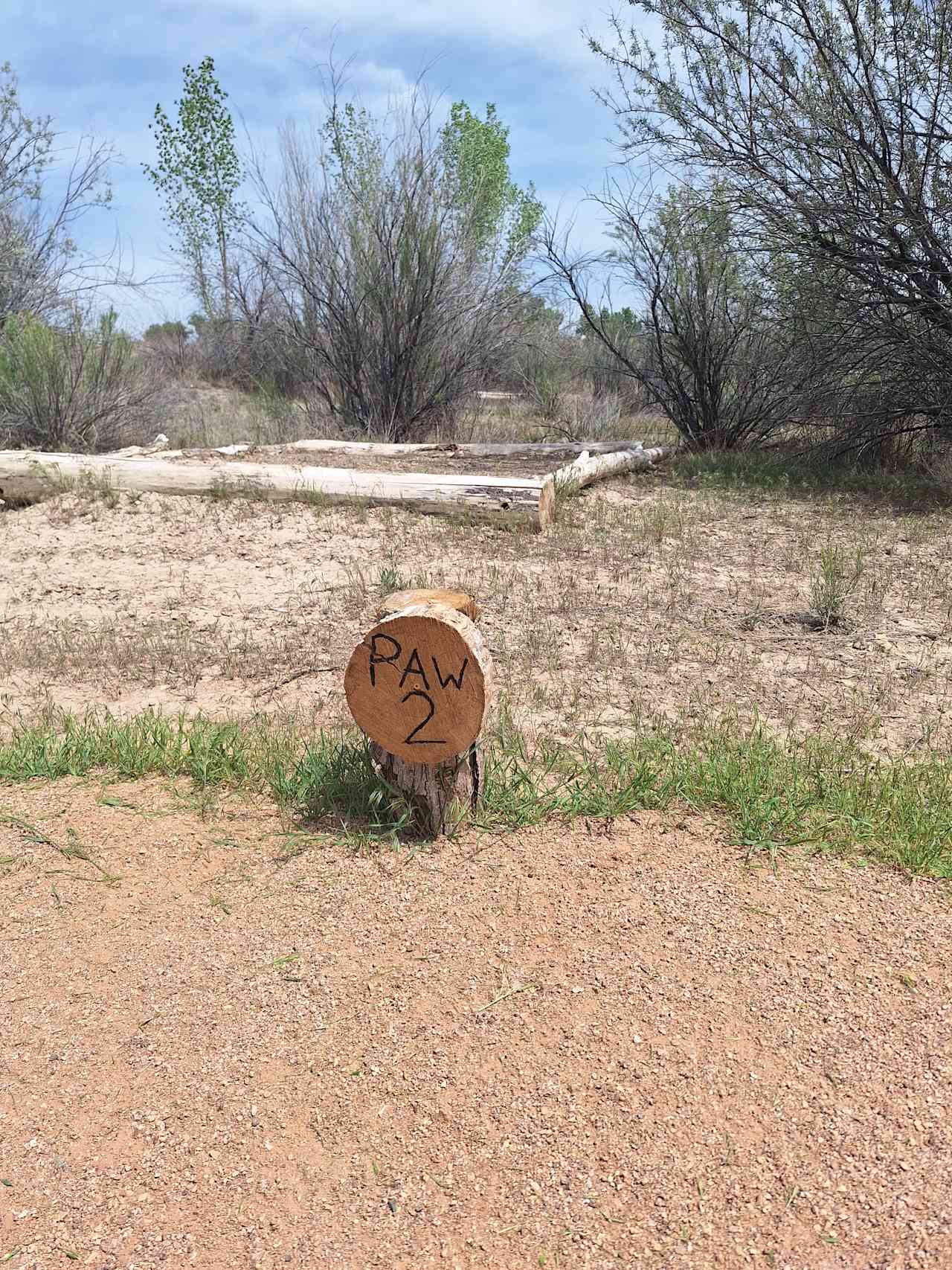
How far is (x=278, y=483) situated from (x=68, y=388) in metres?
4.08

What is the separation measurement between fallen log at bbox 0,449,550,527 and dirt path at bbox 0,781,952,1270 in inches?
176

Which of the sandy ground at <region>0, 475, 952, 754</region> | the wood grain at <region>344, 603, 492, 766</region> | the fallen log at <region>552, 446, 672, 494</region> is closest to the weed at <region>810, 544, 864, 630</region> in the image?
the sandy ground at <region>0, 475, 952, 754</region>

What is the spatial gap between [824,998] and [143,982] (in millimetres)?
1695

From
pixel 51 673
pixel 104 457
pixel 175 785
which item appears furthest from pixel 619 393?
pixel 175 785

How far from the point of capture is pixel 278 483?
7.83 metres

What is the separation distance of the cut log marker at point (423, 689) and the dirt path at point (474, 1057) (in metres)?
0.30

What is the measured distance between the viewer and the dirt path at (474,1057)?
197cm

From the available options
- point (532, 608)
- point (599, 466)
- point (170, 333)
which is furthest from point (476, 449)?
point (170, 333)

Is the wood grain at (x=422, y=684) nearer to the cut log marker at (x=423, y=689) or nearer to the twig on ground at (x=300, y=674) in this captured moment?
the cut log marker at (x=423, y=689)

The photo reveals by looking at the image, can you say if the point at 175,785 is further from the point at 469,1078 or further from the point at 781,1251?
the point at 781,1251

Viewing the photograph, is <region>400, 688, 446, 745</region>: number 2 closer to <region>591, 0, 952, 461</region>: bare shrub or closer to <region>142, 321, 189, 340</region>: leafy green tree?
<region>591, 0, 952, 461</region>: bare shrub

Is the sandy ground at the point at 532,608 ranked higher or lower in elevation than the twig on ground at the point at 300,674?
higher

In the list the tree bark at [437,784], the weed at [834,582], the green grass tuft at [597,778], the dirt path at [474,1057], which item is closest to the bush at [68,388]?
the green grass tuft at [597,778]

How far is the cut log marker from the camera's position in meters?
2.91
